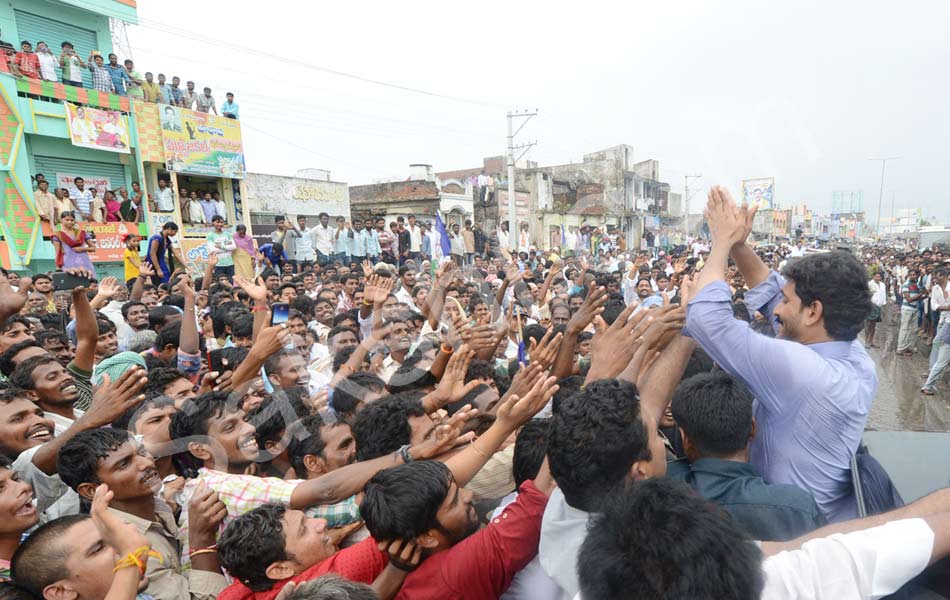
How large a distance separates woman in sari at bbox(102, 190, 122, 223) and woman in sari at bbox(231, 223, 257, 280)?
209 inches

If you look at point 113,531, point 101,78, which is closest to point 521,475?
point 113,531

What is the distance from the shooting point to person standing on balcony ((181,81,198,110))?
639 inches

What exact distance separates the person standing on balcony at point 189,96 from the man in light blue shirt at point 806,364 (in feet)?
59.5

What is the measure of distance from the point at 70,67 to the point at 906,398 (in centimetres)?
1982

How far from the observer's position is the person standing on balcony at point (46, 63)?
1352cm

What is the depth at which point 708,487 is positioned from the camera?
1.78 meters

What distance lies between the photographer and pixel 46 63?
44.6 feet

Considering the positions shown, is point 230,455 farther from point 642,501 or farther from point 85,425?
point 642,501

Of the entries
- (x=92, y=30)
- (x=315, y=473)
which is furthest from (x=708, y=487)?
(x=92, y=30)

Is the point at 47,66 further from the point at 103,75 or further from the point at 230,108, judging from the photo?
the point at 230,108

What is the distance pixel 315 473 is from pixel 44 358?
2.03m

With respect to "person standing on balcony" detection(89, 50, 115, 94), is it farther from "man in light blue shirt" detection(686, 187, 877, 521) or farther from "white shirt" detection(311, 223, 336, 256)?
"man in light blue shirt" detection(686, 187, 877, 521)

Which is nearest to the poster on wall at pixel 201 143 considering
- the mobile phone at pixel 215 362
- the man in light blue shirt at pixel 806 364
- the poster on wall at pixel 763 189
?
the mobile phone at pixel 215 362

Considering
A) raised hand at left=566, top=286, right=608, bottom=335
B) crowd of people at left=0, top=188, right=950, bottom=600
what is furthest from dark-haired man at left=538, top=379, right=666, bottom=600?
raised hand at left=566, top=286, right=608, bottom=335
